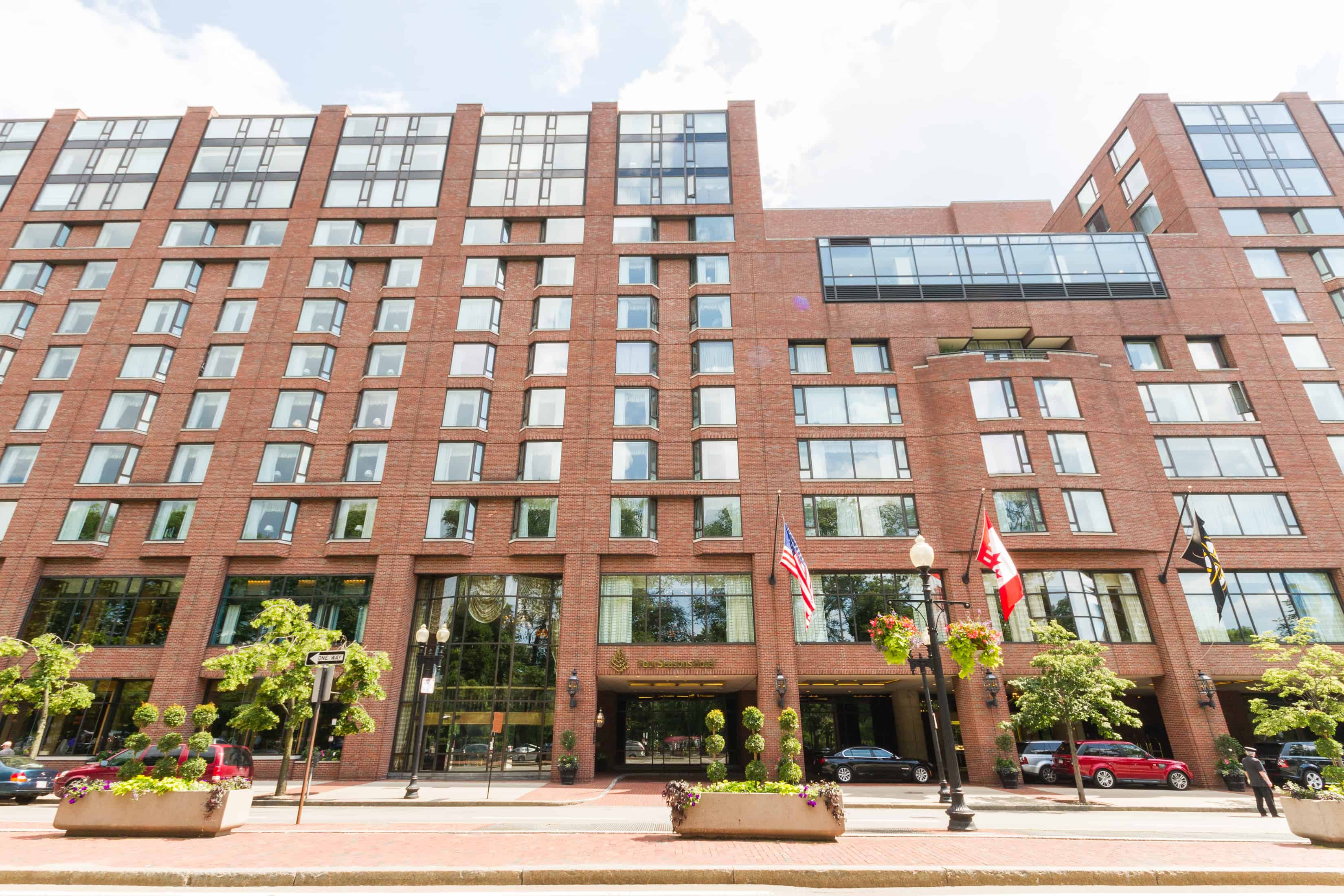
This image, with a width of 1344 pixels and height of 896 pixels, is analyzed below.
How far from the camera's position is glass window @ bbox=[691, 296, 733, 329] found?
36281mm

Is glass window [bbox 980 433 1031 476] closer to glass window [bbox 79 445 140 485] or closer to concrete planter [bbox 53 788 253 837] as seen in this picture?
concrete planter [bbox 53 788 253 837]

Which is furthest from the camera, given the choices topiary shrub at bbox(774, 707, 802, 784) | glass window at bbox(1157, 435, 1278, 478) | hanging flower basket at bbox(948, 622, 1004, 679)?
glass window at bbox(1157, 435, 1278, 478)

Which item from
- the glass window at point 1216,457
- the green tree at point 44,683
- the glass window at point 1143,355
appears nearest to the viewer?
the green tree at point 44,683

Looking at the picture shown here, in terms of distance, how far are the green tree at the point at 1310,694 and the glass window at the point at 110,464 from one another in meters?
49.0

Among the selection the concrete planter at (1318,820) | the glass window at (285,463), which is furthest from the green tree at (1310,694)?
the glass window at (285,463)

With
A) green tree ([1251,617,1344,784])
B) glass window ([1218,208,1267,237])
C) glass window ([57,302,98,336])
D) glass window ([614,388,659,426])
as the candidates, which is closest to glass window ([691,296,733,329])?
glass window ([614,388,659,426])

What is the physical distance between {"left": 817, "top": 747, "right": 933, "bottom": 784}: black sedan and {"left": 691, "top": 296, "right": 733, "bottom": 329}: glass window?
21548mm

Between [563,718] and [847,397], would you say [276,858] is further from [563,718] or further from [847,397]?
[847,397]

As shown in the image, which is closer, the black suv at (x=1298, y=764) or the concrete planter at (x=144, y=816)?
the concrete planter at (x=144, y=816)

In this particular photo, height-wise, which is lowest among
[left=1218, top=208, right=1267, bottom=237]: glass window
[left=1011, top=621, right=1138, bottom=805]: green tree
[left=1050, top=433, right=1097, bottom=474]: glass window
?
[left=1011, top=621, right=1138, bottom=805]: green tree

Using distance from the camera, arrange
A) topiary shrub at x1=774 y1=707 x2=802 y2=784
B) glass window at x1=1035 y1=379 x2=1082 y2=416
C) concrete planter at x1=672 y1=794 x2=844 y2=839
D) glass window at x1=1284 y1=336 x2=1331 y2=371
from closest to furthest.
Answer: concrete planter at x1=672 y1=794 x2=844 y2=839, topiary shrub at x1=774 y1=707 x2=802 y2=784, glass window at x1=1035 y1=379 x2=1082 y2=416, glass window at x1=1284 y1=336 x2=1331 y2=371

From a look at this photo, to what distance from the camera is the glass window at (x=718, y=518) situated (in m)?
31.5

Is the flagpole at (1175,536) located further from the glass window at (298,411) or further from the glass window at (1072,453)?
the glass window at (298,411)


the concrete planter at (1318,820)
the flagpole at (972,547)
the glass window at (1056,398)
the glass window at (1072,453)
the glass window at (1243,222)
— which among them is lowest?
the concrete planter at (1318,820)
